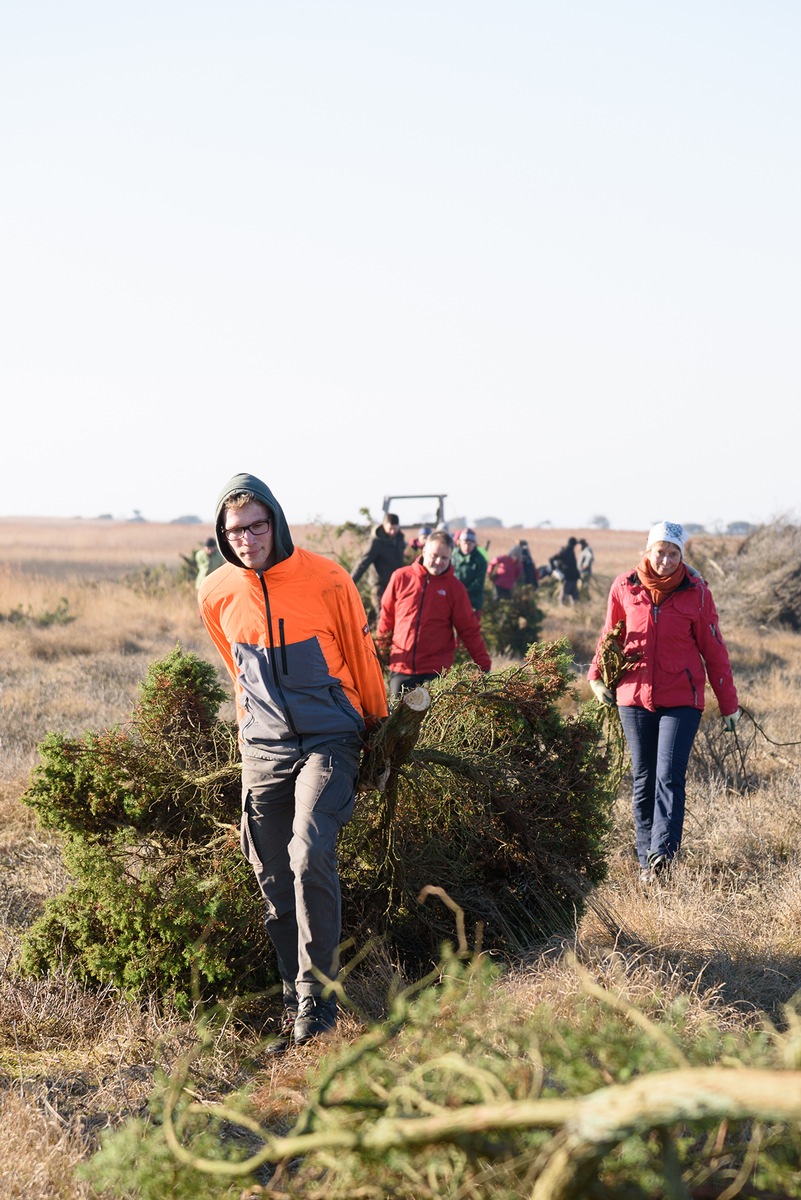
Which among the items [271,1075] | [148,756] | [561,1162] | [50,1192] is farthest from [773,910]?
[561,1162]

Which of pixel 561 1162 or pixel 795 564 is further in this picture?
pixel 795 564

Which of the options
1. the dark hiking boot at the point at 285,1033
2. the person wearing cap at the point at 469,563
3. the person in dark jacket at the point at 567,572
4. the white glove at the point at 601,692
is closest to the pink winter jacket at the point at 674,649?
the white glove at the point at 601,692

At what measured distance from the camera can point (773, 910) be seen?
17.1 feet

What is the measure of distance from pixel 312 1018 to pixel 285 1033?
22 centimetres

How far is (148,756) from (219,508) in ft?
Result: 4.34

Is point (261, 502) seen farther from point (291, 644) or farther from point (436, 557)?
point (436, 557)

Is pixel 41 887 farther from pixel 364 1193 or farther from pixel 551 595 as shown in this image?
pixel 551 595

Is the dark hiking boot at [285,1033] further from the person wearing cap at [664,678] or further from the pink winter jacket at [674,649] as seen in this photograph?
the pink winter jacket at [674,649]

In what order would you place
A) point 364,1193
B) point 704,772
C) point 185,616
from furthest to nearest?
point 185,616 < point 704,772 < point 364,1193

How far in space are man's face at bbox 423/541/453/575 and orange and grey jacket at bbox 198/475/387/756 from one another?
332 cm

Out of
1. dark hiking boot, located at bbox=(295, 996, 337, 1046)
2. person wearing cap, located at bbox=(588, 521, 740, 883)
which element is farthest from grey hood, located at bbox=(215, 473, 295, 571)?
person wearing cap, located at bbox=(588, 521, 740, 883)

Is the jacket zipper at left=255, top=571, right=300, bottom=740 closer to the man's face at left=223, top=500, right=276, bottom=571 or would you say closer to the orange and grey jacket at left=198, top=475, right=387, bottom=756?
the orange and grey jacket at left=198, top=475, right=387, bottom=756

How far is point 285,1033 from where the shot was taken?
4336 millimetres

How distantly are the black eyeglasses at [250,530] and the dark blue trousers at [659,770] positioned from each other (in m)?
2.76
